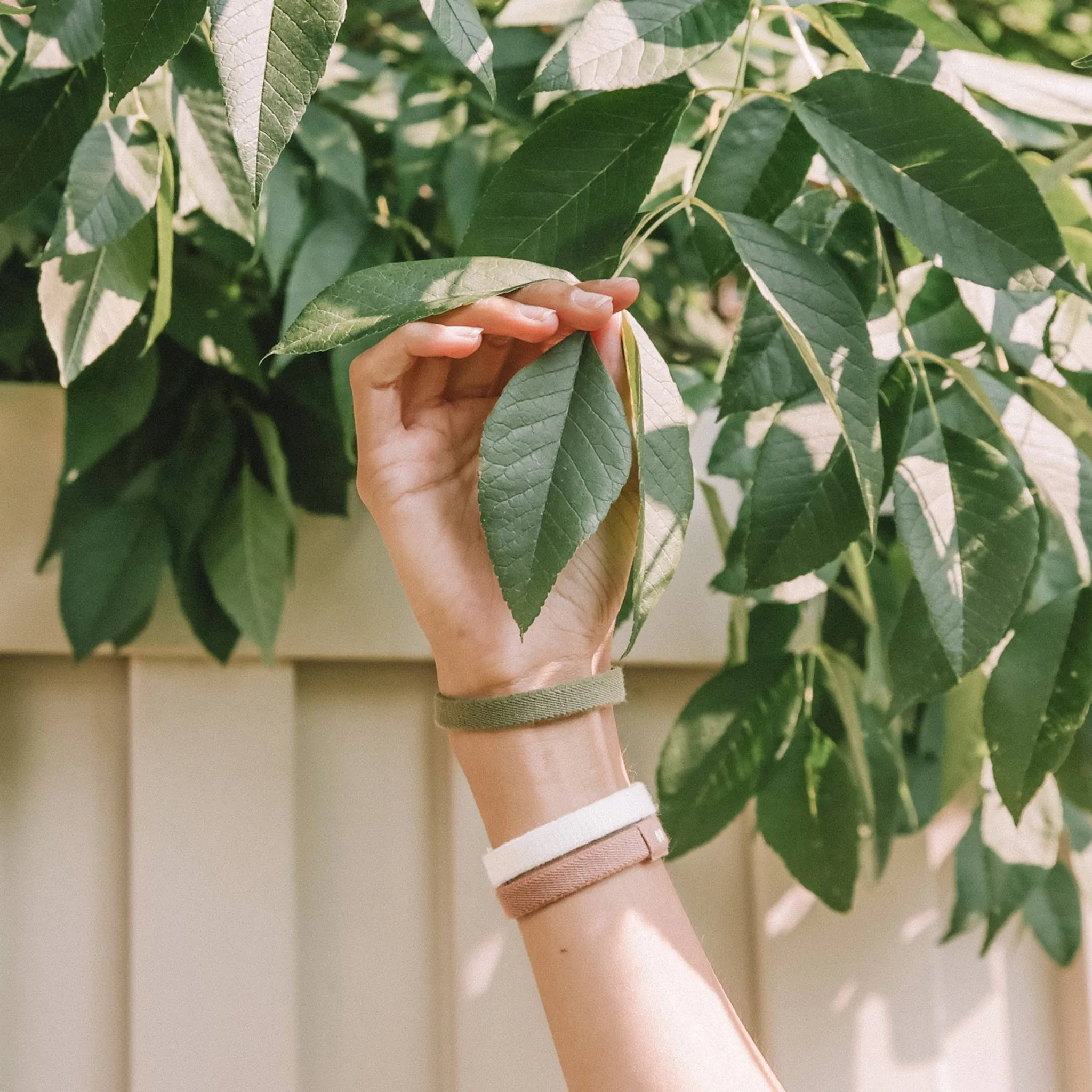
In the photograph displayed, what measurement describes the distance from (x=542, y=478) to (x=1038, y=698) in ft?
0.85

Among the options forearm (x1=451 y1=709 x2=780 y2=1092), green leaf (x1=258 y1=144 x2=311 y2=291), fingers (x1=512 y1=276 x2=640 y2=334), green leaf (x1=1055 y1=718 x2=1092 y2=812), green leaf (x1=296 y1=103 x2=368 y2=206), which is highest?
fingers (x1=512 y1=276 x2=640 y2=334)

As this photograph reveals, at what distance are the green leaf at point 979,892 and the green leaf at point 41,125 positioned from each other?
631mm

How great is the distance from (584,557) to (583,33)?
23 cm

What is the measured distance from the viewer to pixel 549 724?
0.51m

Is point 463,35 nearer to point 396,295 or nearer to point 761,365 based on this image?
point 396,295

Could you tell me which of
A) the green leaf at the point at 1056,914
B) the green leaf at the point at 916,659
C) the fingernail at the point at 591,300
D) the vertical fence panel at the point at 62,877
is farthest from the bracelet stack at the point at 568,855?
the green leaf at the point at 1056,914

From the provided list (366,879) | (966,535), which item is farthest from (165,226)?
(366,879)

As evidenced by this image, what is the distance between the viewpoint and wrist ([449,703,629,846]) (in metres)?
0.50

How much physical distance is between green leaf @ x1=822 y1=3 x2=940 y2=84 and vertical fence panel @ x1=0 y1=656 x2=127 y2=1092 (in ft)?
1.84

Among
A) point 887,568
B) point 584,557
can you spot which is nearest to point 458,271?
point 584,557

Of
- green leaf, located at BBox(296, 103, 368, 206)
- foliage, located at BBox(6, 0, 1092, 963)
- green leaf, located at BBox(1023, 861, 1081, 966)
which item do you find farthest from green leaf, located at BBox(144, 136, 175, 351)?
green leaf, located at BBox(1023, 861, 1081, 966)

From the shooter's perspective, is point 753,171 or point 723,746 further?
point 723,746

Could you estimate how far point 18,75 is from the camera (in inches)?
17.2

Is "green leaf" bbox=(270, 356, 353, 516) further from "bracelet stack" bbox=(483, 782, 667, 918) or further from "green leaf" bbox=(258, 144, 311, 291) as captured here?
"bracelet stack" bbox=(483, 782, 667, 918)
